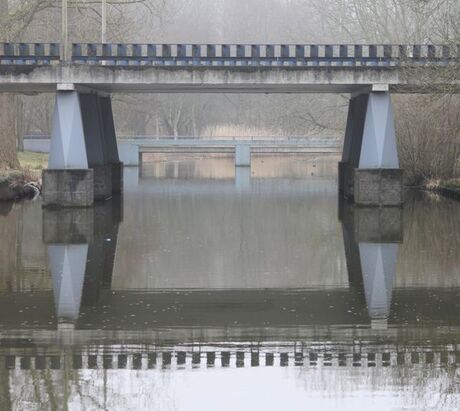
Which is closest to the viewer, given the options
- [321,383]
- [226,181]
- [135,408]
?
[135,408]

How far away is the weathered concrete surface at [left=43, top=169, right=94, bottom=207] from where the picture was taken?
3428 cm

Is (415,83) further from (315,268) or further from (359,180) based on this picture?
(315,268)

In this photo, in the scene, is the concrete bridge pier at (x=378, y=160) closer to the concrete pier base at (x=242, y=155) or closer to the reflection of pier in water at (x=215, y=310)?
the reflection of pier in water at (x=215, y=310)

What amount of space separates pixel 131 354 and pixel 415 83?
79.4ft

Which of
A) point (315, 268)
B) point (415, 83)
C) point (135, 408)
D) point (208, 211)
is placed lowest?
point (135, 408)

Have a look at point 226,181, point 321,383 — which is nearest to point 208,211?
point 226,181

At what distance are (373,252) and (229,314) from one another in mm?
7927

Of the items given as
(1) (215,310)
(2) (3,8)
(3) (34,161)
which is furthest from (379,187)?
(3) (34,161)

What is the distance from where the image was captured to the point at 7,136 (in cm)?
4291

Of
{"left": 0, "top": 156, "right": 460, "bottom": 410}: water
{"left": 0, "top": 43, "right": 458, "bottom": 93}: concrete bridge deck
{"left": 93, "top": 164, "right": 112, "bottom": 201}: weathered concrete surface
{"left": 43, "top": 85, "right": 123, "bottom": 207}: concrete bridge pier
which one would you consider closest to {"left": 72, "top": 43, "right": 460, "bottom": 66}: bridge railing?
{"left": 0, "top": 43, "right": 458, "bottom": 93}: concrete bridge deck

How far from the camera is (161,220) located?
30.8 m

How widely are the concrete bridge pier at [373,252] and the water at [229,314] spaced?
5 centimetres

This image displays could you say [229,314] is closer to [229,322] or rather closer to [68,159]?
[229,322]

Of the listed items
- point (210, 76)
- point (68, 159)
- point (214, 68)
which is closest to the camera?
point (68, 159)
